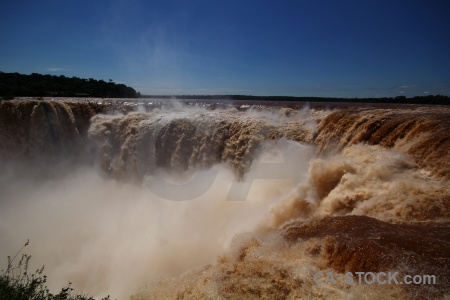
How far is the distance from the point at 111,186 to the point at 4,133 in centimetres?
560

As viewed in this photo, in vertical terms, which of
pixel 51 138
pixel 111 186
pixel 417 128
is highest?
pixel 417 128

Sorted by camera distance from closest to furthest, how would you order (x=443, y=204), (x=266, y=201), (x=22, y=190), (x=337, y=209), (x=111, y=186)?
(x=443, y=204) → (x=337, y=209) → (x=266, y=201) → (x=22, y=190) → (x=111, y=186)

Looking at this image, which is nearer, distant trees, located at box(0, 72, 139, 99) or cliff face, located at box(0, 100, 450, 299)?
cliff face, located at box(0, 100, 450, 299)

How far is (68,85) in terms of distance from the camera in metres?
36.8

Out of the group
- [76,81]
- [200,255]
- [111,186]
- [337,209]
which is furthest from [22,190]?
[76,81]

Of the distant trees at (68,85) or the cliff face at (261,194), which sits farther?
the distant trees at (68,85)

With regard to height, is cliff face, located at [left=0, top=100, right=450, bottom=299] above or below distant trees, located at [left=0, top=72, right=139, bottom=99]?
below

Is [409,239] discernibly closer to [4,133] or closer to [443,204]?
[443,204]

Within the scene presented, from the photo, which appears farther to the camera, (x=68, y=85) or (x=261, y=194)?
(x=68, y=85)

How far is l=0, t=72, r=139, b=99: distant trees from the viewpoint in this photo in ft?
103

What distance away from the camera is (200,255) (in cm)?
677

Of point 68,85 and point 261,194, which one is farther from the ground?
point 68,85

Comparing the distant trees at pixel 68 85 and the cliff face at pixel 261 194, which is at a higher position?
the distant trees at pixel 68 85

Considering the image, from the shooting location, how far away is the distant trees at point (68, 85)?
31.4m
